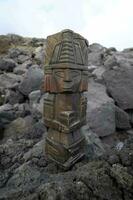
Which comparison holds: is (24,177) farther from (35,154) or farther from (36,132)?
(36,132)

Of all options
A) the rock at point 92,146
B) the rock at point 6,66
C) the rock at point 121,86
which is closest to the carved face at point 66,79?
the rock at point 92,146

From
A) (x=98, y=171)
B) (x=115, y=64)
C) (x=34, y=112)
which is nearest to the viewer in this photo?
(x=98, y=171)

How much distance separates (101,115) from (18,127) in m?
2.84

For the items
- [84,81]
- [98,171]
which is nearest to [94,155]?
[84,81]

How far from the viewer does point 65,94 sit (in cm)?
394

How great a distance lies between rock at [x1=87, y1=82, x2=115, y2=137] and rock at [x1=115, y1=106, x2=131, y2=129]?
434 millimetres

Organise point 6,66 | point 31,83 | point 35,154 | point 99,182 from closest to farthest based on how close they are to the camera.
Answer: point 99,182, point 35,154, point 31,83, point 6,66

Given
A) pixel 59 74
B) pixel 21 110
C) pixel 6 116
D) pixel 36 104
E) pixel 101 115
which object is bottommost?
pixel 6 116

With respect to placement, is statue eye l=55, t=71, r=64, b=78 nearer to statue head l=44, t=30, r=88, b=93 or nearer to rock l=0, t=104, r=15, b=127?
statue head l=44, t=30, r=88, b=93

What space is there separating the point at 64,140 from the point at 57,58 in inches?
62.6

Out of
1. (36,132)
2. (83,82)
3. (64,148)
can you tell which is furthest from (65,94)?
(36,132)

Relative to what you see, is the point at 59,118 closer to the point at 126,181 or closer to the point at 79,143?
the point at 79,143

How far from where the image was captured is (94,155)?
4.67 m

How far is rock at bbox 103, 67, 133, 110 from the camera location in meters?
7.29
